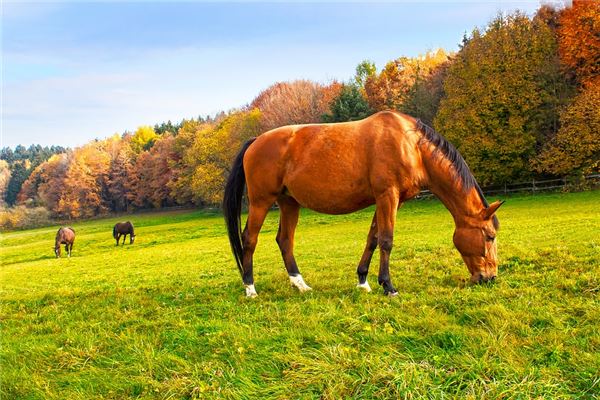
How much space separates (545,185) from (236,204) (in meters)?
31.9

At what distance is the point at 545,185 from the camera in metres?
31.6

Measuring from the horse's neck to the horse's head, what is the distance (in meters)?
0.12

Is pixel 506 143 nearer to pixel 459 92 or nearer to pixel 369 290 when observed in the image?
pixel 459 92

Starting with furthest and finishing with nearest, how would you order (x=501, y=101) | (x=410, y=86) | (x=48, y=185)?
Answer: (x=48, y=185) < (x=410, y=86) < (x=501, y=101)

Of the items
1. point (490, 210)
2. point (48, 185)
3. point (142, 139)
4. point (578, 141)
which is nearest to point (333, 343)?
point (490, 210)

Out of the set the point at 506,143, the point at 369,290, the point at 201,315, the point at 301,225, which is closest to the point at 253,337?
the point at 201,315

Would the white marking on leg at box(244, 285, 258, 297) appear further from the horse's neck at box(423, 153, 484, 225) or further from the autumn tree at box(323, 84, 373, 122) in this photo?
the autumn tree at box(323, 84, 373, 122)

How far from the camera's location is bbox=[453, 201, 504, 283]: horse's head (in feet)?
18.2

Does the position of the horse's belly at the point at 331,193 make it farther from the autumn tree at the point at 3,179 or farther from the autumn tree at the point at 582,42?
the autumn tree at the point at 3,179

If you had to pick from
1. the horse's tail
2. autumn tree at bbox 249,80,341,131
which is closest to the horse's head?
the horse's tail

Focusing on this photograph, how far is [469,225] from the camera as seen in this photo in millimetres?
5672

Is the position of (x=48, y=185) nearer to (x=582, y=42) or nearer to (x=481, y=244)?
(x=582, y=42)

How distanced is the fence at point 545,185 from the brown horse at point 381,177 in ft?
70.9

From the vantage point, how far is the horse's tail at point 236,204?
6.68 meters
